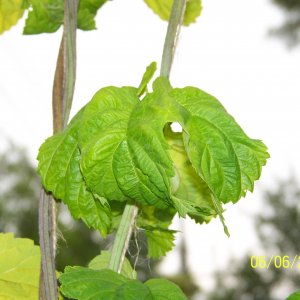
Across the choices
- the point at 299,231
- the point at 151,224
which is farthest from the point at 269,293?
the point at 151,224

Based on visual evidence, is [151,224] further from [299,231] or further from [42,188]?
[299,231]

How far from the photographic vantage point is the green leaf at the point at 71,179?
1.24 feet

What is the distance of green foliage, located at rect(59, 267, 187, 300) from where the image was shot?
1.16 feet

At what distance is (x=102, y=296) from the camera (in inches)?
14.0

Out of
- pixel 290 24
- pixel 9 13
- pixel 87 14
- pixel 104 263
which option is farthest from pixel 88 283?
pixel 290 24

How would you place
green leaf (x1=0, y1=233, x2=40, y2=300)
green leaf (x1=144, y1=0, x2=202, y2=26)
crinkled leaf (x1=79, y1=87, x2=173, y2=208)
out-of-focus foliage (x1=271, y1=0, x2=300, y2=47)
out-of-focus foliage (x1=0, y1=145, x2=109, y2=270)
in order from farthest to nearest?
out-of-focus foliage (x1=0, y1=145, x2=109, y2=270) < out-of-focus foliage (x1=271, y1=0, x2=300, y2=47) < green leaf (x1=144, y1=0, x2=202, y2=26) < green leaf (x1=0, y1=233, x2=40, y2=300) < crinkled leaf (x1=79, y1=87, x2=173, y2=208)

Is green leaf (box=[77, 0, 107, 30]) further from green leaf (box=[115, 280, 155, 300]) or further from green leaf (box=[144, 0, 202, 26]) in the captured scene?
green leaf (box=[115, 280, 155, 300])

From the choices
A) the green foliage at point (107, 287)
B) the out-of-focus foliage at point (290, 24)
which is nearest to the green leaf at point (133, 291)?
the green foliage at point (107, 287)

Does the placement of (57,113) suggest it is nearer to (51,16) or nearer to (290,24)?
(51,16)

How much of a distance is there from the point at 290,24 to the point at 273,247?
3478 mm

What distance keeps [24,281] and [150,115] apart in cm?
19

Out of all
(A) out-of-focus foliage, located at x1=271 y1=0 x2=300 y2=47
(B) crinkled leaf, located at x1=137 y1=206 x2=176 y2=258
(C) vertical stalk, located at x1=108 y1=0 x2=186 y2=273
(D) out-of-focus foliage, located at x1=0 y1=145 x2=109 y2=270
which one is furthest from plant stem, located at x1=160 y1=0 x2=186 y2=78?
(D) out-of-focus foliage, located at x1=0 y1=145 x2=109 y2=270

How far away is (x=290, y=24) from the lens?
8.56 m

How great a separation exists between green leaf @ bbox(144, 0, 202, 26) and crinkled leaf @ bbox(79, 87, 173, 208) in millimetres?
254
